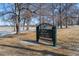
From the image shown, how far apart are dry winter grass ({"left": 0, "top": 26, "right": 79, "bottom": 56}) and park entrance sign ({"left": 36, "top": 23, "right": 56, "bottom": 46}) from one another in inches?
1.4

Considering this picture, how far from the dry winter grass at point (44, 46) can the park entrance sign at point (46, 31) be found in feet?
0.12

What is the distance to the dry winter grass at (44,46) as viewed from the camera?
2.55 meters

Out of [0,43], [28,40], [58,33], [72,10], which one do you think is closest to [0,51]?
[0,43]

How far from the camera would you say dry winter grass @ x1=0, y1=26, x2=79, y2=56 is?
2.55m

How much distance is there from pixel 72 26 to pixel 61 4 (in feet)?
0.70

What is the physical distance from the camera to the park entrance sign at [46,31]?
8.41ft

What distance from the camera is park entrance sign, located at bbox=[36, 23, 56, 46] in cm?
256

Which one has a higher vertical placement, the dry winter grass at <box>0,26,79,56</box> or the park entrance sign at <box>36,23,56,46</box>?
the park entrance sign at <box>36,23,56,46</box>

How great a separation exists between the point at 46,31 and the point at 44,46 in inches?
5.3

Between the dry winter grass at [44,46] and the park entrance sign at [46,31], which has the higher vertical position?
the park entrance sign at [46,31]

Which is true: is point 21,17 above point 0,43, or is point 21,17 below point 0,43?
above

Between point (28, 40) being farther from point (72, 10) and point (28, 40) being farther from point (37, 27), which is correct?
point (72, 10)

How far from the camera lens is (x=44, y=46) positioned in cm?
256

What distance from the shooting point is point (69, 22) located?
8.39ft
